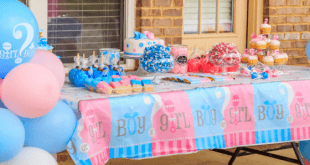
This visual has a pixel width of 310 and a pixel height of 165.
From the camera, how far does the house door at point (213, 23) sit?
364cm

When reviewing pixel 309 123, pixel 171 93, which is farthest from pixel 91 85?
pixel 309 123

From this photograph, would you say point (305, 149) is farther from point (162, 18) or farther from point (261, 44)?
point (162, 18)

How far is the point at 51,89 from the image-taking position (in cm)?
164

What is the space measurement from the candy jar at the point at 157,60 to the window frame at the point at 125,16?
3.14ft

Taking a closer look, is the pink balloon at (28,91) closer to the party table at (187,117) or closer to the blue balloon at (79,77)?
the party table at (187,117)

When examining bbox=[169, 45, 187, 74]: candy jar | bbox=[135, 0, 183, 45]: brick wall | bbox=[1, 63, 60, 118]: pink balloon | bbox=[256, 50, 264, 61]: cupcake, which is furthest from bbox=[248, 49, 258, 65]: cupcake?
bbox=[1, 63, 60, 118]: pink balloon

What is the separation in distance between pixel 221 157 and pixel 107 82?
180 centimetres

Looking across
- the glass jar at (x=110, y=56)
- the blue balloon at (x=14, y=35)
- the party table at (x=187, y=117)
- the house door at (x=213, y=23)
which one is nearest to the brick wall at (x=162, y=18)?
the house door at (x=213, y=23)

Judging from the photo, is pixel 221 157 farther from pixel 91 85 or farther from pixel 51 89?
pixel 51 89

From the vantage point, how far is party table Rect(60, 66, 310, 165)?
1886mm

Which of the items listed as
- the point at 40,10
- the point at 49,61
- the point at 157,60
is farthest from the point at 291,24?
the point at 49,61

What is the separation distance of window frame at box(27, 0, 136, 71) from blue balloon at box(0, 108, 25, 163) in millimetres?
1465

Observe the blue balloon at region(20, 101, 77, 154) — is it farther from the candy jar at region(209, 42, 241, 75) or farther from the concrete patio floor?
the concrete patio floor

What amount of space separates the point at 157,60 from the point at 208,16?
63.0 inches
